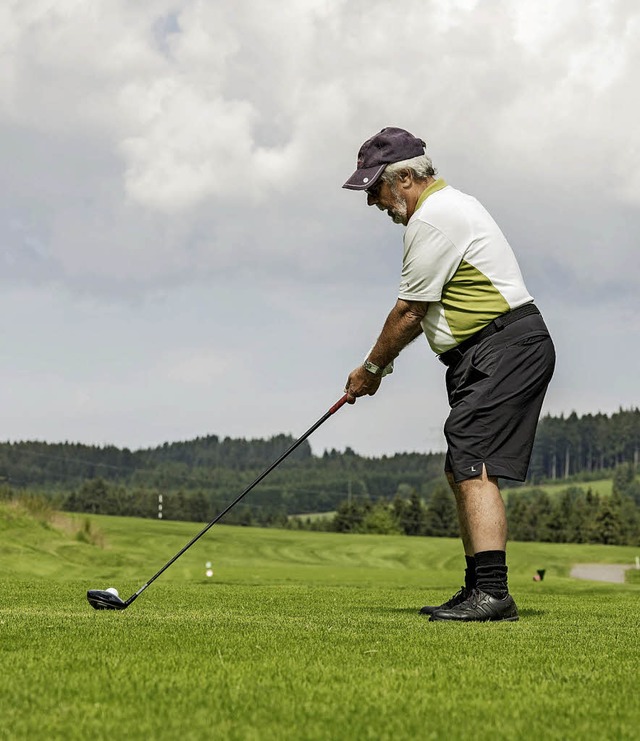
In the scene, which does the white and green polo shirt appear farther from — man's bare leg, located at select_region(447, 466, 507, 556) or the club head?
the club head

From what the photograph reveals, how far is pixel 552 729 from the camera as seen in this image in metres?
2.42

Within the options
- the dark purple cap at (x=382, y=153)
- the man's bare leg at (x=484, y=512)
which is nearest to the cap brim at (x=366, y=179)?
the dark purple cap at (x=382, y=153)

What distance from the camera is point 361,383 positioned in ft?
20.0

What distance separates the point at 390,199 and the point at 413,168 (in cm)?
22

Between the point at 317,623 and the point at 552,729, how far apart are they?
2.51 m

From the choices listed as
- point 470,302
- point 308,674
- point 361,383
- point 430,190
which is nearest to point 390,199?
point 430,190

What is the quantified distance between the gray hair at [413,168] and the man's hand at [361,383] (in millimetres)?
1146

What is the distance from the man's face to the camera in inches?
227

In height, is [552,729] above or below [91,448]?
below

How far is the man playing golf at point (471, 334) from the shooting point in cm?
536

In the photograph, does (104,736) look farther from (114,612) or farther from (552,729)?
(114,612)

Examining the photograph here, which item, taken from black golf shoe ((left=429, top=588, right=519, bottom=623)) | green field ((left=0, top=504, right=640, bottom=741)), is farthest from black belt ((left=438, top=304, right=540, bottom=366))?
green field ((left=0, top=504, right=640, bottom=741))

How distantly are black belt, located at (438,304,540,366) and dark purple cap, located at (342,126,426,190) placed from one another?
1045 millimetres

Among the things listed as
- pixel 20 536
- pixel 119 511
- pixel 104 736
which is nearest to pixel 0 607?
pixel 104 736
